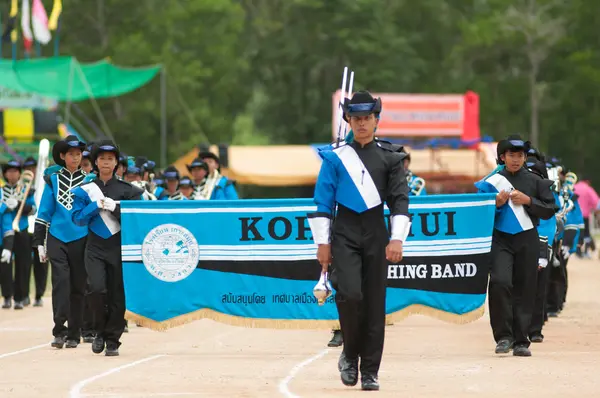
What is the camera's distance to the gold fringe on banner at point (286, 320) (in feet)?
49.8

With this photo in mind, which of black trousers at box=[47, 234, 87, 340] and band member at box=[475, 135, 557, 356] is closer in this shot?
band member at box=[475, 135, 557, 356]

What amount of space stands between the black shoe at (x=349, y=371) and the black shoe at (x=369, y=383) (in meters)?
0.11

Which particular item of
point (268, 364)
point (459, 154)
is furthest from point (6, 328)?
point (459, 154)

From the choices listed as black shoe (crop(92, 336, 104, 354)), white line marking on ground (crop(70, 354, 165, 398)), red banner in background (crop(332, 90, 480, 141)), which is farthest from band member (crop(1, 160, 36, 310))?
red banner in background (crop(332, 90, 480, 141))

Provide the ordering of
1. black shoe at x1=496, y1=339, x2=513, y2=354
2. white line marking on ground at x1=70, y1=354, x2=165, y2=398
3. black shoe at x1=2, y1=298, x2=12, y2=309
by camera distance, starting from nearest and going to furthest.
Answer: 1. white line marking on ground at x1=70, y1=354, x2=165, y2=398
2. black shoe at x1=496, y1=339, x2=513, y2=354
3. black shoe at x1=2, y1=298, x2=12, y2=309

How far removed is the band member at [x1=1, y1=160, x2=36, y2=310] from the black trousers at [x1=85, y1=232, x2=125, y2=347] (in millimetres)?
8126

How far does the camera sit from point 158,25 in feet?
253

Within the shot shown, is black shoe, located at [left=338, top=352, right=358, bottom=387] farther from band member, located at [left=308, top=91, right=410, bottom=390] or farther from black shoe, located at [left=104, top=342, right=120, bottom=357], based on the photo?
black shoe, located at [left=104, top=342, right=120, bottom=357]

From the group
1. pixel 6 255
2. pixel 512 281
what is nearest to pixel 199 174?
pixel 6 255

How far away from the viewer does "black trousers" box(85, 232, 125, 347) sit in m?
14.9

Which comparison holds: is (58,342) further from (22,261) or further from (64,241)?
(22,261)

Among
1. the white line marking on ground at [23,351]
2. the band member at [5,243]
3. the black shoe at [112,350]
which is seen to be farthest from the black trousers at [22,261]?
the black shoe at [112,350]

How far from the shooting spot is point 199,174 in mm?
20516

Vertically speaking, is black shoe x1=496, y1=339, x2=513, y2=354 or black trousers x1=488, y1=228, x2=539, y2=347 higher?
black trousers x1=488, y1=228, x2=539, y2=347
